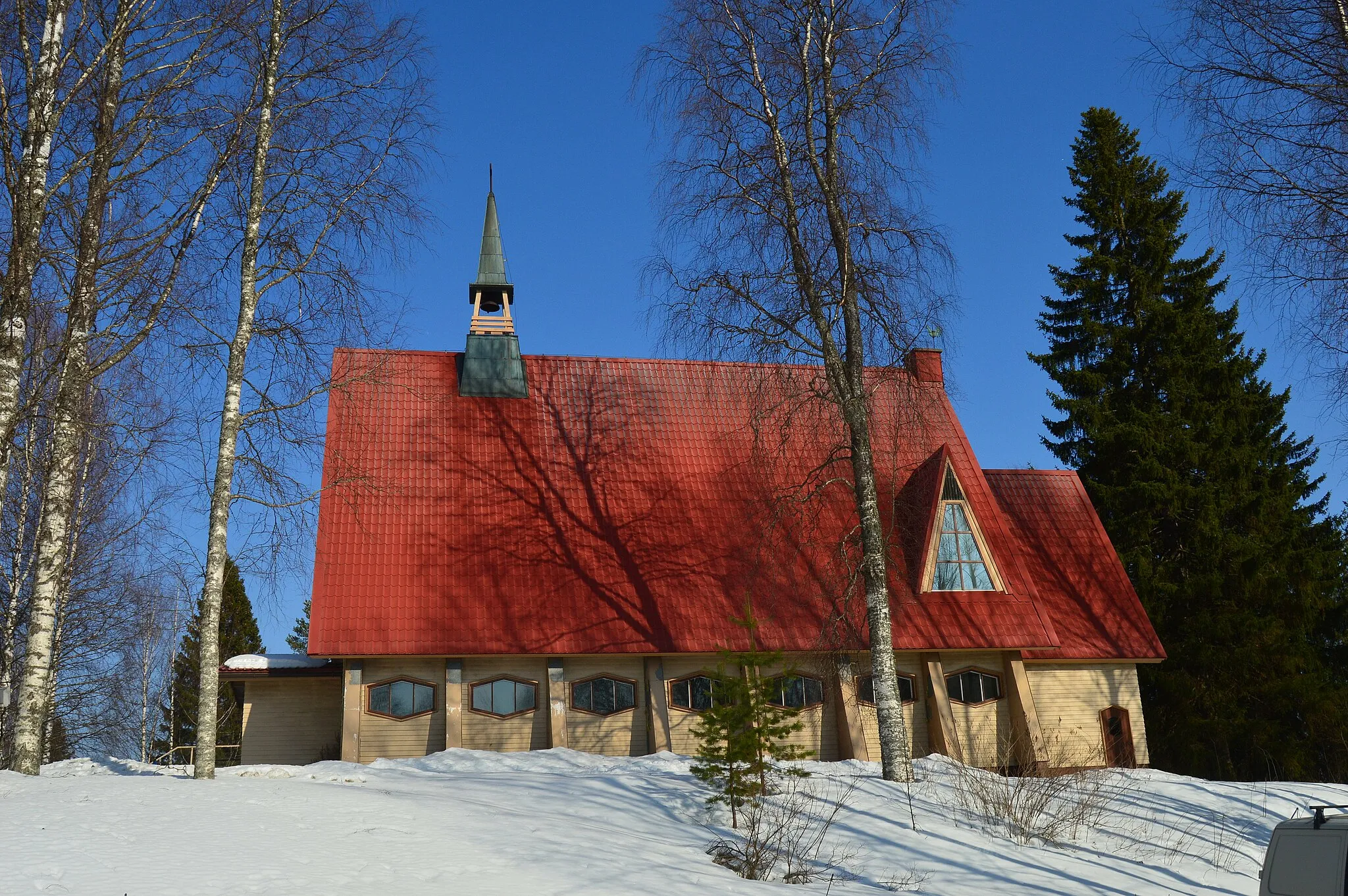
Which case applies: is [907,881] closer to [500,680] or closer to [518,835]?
[518,835]

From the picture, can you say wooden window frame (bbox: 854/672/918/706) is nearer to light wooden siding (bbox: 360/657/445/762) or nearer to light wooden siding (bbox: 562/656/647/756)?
light wooden siding (bbox: 562/656/647/756)

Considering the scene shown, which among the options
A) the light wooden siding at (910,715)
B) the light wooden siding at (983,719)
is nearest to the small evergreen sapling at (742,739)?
the light wooden siding at (910,715)

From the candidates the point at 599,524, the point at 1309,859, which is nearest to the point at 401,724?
the point at 599,524

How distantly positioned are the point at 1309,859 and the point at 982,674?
1336 centimetres

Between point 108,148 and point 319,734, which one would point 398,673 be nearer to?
point 319,734

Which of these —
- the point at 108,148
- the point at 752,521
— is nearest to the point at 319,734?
the point at 752,521

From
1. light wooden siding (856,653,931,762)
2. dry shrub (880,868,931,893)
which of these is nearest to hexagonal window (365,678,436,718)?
light wooden siding (856,653,931,762)

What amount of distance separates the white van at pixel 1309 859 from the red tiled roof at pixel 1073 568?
1339cm

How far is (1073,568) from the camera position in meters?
24.0

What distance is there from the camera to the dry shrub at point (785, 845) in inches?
373

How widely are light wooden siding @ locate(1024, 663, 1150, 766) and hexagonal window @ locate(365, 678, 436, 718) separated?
12.3m

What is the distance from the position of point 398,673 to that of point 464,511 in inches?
149

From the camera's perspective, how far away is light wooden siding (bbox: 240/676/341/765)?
1933 cm

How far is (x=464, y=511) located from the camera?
21.3m
